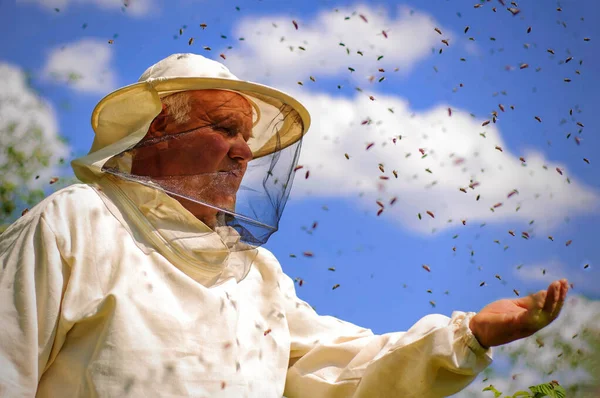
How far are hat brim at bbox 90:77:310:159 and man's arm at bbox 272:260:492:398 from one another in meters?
1.02

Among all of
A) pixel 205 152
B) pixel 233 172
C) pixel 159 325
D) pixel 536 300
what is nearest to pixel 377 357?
pixel 536 300

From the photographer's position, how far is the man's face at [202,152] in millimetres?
3727

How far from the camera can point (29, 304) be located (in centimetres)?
303

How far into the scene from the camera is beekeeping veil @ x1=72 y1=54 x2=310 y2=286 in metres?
3.57

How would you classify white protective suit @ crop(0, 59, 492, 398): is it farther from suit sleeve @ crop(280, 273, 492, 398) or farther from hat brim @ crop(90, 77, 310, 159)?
hat brim @ crop(90, 77, 310, 159)

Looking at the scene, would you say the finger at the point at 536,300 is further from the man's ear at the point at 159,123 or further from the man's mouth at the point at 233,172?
the man's ear at the point at 159,123

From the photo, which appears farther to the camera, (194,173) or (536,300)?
(194,173)

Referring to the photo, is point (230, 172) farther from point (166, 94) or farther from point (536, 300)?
point (536, 300)

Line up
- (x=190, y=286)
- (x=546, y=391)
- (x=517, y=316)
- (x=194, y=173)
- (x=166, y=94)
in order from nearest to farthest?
1. (x=517, y=316)
2. (x=190, y=286)
3. (x=194, y=173)
4. (x=166, y=94)
5. (x=546, y=391)

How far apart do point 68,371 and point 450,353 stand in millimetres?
1622

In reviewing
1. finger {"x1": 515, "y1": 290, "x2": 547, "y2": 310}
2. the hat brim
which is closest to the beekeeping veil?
the hat brim

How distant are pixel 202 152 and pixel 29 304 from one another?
119 cm

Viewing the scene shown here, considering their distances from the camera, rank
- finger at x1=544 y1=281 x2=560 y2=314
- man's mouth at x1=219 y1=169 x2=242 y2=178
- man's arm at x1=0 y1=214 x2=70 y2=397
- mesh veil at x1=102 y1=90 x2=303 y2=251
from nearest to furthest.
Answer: finger at x1=544 y1=281 x2=560 y2=314
man's arm at x1=0 y1=214 x2=70 y2=397
mesh veil at x1=102 y1=90 x2=303 y2=251
man's mouth at x1=219 y1=169 x2=242 y2=178

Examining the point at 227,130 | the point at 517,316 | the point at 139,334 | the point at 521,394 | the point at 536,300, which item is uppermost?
the point at 227,130
